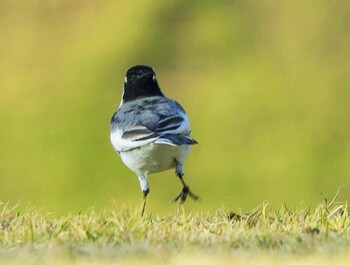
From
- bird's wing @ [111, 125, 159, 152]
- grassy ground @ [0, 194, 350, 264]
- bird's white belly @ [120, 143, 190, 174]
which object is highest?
bird's wing @ [111, 125, 159, 152]

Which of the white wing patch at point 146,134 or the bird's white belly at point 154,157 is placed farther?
the bird's white belly at point 154,157

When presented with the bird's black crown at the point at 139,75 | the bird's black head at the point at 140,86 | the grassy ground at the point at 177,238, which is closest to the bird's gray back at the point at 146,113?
the bird's black head at the point at 140,86

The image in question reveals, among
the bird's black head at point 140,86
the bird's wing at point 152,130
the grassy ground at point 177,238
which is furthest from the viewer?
the bird's black head at point 140,86

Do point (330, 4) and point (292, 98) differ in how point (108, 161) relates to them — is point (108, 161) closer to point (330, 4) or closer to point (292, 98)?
point (292, 98)

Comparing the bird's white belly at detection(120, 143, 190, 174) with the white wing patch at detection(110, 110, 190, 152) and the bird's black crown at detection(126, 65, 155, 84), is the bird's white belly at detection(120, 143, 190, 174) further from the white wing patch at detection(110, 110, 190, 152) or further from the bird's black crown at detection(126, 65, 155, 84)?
the bird's black crown at detection(126, 65, 155, 84)

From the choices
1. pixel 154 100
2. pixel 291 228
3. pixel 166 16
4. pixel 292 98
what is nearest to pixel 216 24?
pixel 166 16

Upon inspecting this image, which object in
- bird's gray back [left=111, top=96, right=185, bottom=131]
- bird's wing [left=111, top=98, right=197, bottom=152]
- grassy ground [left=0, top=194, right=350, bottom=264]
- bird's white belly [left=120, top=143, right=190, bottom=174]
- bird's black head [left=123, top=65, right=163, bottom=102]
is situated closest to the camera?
grassy ground [left=0, top=194, right=350, bottom=264]

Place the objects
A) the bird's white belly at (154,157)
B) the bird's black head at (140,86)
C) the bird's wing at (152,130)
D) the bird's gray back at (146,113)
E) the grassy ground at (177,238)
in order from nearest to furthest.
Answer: the grassy ground at (177,238), the bird's wing at (152,130), the bird's white belly at (154,157), the bird's gray back at (146,113), the bird's black head at (140,86)

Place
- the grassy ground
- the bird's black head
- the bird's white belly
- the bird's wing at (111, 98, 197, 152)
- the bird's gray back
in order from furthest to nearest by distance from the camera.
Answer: the bird's black head, the bird's gray back, the bird's white belly, the bird's wing at (111, 98, 197, 152), the grassy ground

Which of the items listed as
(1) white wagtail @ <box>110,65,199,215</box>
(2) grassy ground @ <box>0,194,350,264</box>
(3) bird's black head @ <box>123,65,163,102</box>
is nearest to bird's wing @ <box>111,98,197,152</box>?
(1) white wagtail @ <box>110,65,199,215</box>

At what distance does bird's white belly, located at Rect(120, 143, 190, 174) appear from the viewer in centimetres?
1185

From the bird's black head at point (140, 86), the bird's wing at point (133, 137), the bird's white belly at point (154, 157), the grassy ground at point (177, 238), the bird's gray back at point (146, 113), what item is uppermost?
the bird's black head at point (140, 86)

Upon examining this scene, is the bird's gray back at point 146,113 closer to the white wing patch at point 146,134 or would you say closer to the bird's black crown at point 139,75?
the white wing patch at point 146,134

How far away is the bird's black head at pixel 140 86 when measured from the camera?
43.6 ft
